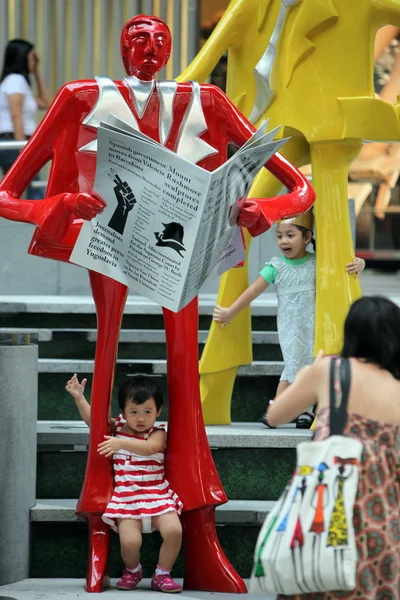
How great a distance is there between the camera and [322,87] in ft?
15.5

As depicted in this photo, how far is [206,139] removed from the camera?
4.13 metres

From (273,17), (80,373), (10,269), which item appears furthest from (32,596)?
(10,269)

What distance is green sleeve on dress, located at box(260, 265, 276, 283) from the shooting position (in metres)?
5.11

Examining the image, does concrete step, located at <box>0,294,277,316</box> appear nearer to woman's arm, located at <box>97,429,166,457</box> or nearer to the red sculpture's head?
woman's arm, located at <box>97,429,166,457</box>

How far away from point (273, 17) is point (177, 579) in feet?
7.08

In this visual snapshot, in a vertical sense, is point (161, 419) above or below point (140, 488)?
above

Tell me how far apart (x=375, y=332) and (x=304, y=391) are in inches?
9.1

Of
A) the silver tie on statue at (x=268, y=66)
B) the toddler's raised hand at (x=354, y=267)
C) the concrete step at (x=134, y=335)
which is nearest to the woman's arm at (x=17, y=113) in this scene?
the concrete step at (x=134, y=335)

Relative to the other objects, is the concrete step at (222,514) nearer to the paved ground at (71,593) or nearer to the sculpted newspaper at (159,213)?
the paved ground at (71,593)

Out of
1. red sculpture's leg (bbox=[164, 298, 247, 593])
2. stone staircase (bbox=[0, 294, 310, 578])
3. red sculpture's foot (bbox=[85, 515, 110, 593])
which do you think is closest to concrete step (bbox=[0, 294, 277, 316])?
stone staircase (bbox=[0, 294, 310, 578])

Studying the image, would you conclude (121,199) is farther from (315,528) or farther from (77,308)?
(77,308)

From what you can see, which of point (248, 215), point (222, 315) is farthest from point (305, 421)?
point (248, 215)

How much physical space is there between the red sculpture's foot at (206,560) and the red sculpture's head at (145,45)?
149cm

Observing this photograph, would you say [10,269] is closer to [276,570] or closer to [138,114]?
[138,114]
